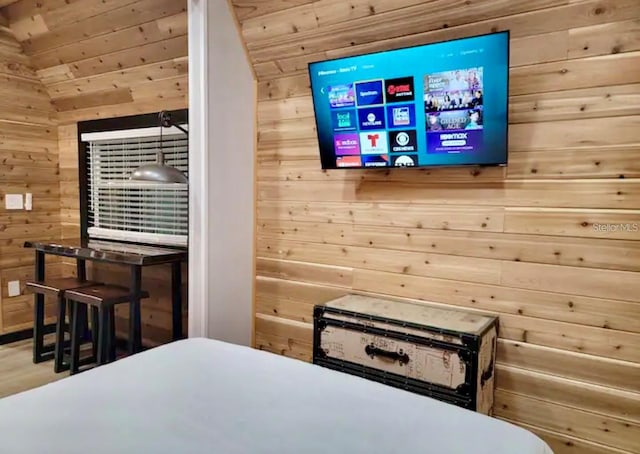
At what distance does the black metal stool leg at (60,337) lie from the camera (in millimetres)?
3445

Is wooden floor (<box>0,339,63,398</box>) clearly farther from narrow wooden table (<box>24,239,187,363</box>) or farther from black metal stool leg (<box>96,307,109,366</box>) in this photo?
black metal stool leg (<box>96,307,109,366</box>)

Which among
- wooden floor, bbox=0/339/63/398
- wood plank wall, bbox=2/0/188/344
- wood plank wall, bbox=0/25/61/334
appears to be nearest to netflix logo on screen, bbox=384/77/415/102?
wood plank wall, bbox=2/0/188/344

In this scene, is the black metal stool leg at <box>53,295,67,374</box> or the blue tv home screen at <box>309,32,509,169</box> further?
the black metal stool leg at <box>53,295,67,374</box>

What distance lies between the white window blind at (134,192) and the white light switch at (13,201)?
0.58 meters

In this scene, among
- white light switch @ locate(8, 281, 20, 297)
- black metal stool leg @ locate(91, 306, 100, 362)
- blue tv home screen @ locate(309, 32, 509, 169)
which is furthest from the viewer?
white light switch @ locate(8, 281, 20, 297)

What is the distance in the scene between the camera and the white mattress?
4.05ft

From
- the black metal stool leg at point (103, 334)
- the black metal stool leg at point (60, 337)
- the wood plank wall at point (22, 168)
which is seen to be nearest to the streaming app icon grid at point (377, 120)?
the black metal stool leg at point (103, 334)

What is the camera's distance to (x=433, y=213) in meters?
2.43

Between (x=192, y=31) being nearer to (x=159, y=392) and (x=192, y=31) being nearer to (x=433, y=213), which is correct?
(x=433, y=213)

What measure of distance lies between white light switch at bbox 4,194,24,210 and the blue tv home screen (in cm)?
314

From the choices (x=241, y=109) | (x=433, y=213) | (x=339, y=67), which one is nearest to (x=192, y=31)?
(x=241, y=109)

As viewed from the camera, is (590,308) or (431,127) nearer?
(590,308)

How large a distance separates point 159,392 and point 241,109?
6.63 ft

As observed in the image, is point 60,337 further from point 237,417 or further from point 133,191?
point 237,417
